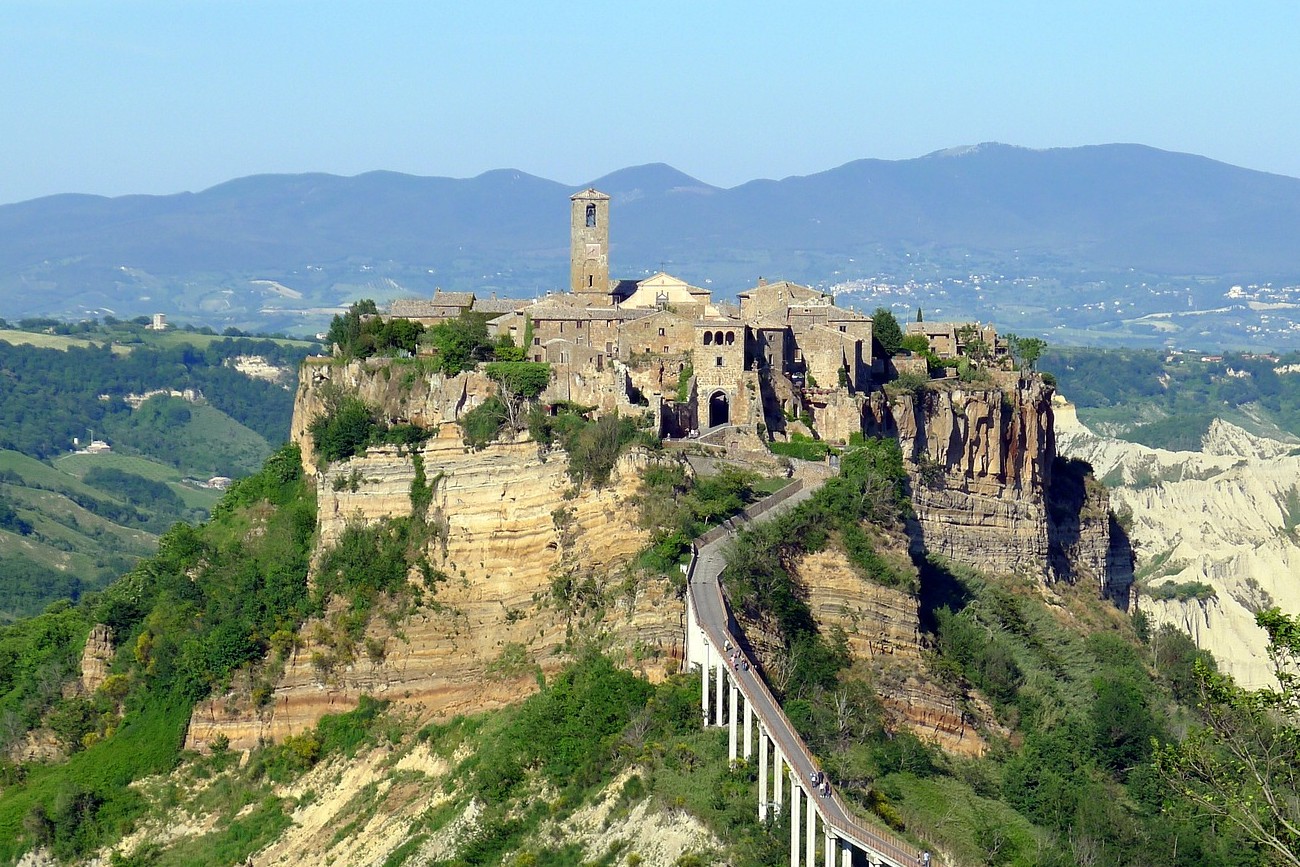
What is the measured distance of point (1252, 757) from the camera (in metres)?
30.7

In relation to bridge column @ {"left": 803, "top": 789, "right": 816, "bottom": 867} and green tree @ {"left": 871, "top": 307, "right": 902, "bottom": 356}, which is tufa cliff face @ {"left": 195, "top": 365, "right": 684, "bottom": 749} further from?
green tree @ {"left": 871, "top": 307, "right": 902, "bottom": 356}

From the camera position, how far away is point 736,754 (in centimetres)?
4094

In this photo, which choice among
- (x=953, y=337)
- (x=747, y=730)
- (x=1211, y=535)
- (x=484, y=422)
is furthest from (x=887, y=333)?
(x=1211, y=535)

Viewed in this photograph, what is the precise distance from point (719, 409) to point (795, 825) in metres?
19.3

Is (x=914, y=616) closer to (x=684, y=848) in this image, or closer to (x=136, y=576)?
(x=684, y=848)

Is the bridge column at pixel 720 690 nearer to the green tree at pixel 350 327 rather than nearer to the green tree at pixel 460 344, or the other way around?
the green tree at pixel 460 344

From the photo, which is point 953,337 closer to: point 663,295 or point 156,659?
point 663,295

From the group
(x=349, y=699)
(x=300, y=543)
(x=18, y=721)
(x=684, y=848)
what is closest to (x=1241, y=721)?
(x=684, y=848)

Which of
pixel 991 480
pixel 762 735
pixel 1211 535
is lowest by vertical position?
pixel 1211 535

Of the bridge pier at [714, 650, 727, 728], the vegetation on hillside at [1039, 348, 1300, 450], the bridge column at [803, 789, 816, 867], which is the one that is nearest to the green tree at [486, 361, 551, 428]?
the bridge pier at [714, 650, 727, 728]

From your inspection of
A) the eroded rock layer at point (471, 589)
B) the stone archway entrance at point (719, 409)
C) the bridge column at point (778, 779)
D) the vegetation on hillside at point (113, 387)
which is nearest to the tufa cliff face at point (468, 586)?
the eroded rock layer at point (471, 589)

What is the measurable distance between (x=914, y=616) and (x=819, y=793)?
40.6 ft

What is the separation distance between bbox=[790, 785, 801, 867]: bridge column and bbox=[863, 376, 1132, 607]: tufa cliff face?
20.3 m

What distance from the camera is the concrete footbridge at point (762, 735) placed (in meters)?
36.7
